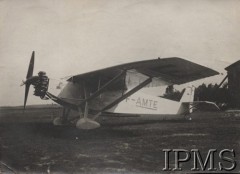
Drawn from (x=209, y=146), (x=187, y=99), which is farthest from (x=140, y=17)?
(x=187, y=99)

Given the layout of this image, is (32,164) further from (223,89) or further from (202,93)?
(202,93)

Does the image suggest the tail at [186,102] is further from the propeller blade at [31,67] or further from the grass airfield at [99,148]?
the propeller blade at [31,67]

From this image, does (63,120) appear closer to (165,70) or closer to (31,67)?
(31,67)

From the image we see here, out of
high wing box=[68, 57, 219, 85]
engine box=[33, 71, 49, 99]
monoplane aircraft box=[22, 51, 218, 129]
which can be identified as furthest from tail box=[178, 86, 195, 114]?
engine box=[33, 71, 49, 99]

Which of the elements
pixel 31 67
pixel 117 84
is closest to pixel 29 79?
pixel 31 67

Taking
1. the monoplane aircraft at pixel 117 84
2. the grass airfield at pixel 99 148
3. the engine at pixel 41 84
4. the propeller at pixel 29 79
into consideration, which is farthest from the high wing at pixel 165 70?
the grass airfield at pixel 99 148

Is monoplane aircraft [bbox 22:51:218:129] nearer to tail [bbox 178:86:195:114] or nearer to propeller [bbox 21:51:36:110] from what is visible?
propeller [bbox 21:51:36:110]
